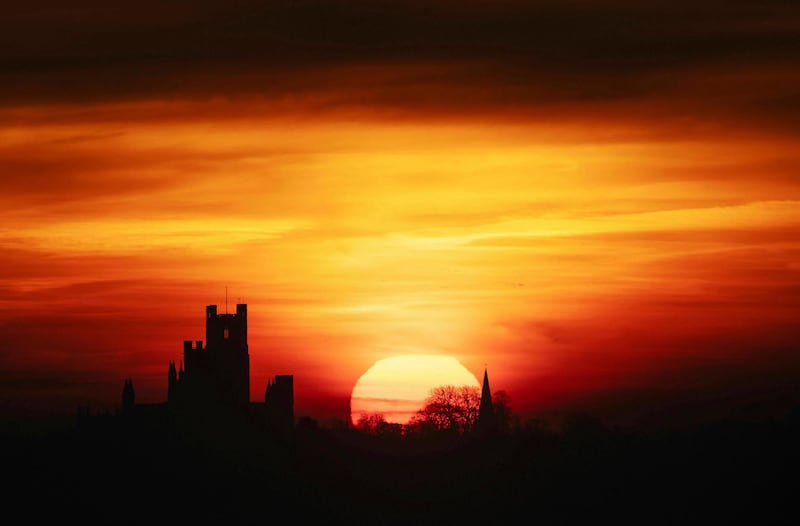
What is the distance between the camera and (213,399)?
19588 centimetres

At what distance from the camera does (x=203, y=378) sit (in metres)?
198

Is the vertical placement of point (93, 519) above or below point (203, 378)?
below

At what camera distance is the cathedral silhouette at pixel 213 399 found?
19450 centimetres

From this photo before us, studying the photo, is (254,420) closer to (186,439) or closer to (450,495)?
(186,439)

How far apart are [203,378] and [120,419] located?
8.82 metres

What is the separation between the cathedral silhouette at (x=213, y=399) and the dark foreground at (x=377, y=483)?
5.17 feet

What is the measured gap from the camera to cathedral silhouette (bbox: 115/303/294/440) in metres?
194

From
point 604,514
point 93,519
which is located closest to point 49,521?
point 93,519

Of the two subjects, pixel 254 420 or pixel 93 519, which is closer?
pixel 93 519

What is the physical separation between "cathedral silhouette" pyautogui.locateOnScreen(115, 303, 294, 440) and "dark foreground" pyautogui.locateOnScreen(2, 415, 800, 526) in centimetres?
158

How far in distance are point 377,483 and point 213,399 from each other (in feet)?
54.7

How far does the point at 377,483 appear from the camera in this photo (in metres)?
196

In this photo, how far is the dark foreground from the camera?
602ft

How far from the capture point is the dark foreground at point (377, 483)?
183625 mm
